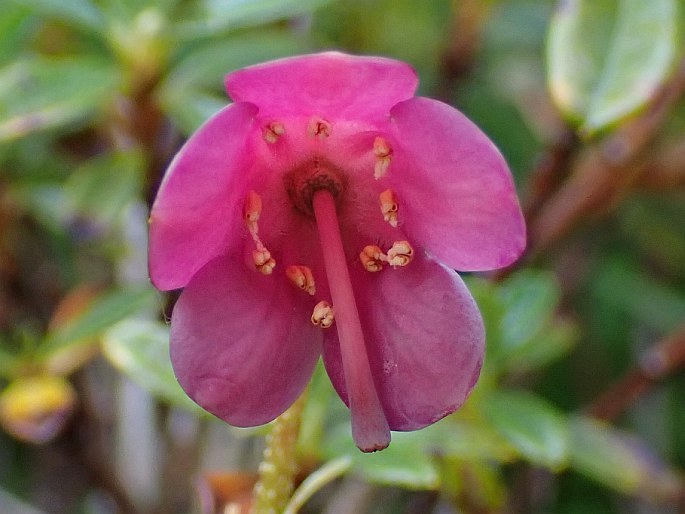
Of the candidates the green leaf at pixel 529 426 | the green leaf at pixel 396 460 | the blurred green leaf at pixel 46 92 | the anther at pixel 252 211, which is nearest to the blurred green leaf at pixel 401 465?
the green leaf at pixel 396 460

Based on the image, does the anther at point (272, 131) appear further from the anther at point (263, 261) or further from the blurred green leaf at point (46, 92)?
the blurred green leaf at point (46, 92)

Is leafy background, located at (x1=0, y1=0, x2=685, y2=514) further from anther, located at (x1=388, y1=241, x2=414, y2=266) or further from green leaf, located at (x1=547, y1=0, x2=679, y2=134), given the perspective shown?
anther, located at (x1=388, y1=241, x2=414, y2=266)

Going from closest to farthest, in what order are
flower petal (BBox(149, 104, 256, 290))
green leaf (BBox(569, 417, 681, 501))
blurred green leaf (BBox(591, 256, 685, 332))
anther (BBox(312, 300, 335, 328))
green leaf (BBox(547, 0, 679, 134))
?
1. flower petal (BBox(149, 104, 256, 290))
2. anther (BBox(312, 300, 335, 328))
3. green leaf (BBox(547, 0, 679, 134))
4. green leaf (BBox(569, 417, 681, 501))
5. blurred green leaf (BBox(591, 256, 685, 332))

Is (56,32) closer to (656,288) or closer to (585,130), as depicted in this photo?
(585,130)

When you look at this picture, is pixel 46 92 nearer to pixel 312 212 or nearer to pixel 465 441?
pixel 312 212

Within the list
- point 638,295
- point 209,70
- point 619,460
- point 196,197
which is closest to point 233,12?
point 209,70

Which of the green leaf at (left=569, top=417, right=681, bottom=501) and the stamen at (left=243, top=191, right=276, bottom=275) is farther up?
the stamen at (left=243, top=191, right=276, bottom=275)

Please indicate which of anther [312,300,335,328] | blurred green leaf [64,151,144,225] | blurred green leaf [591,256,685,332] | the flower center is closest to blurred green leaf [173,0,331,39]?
blurred green leaf [64,151,144,225]
